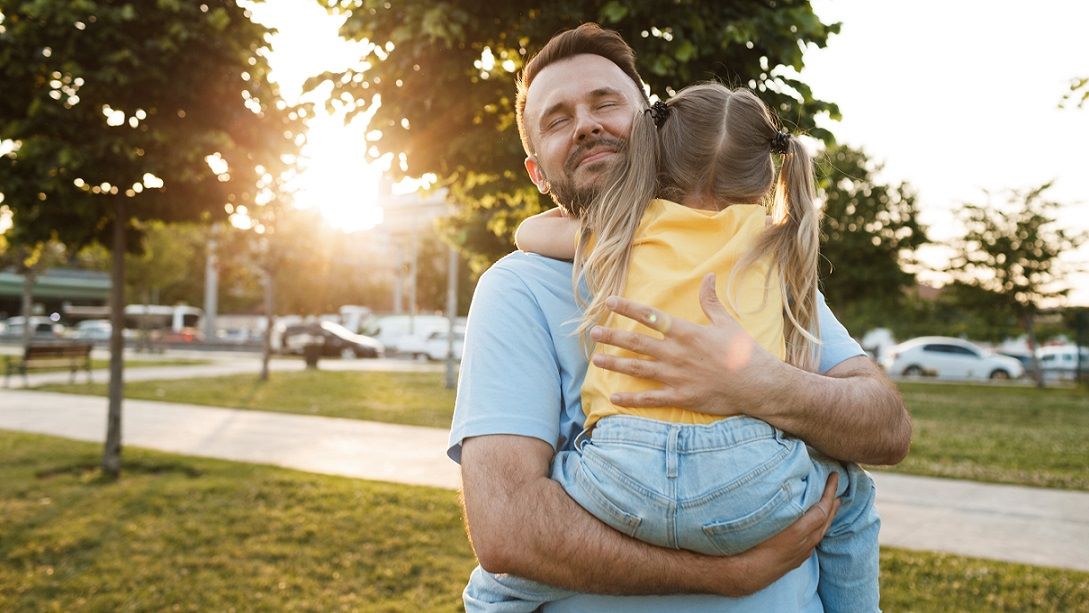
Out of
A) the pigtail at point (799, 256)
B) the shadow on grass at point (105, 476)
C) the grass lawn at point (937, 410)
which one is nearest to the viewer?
the pigtail at point (799, 256)

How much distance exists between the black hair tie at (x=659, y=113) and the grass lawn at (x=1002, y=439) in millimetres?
8484

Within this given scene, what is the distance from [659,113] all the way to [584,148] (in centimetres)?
42

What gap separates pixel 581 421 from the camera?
61.9 inches

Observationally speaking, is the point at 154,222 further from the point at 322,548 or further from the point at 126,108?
the point at 322,548

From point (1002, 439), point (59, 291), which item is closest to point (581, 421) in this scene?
point (1002, 439)

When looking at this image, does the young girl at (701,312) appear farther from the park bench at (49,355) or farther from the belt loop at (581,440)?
the park bench at (49,355)

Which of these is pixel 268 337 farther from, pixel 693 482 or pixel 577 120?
pixel 693 482

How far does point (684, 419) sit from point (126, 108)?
7.09 metres

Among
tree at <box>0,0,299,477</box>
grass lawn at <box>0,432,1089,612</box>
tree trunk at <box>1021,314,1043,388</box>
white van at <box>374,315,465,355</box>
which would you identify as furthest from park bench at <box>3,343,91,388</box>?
tree trunk at <box>1021,314,1043,388</box>

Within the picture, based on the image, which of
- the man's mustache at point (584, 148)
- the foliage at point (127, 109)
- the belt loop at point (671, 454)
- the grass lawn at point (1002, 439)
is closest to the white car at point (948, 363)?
the grass lawn at point (1002, 439)

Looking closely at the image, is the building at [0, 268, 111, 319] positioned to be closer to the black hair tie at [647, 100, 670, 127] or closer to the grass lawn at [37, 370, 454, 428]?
the grass lawn at [37, 370, 454, 428]

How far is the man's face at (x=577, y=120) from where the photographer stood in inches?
81.2

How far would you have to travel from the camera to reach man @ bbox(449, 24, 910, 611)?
4.58 feet

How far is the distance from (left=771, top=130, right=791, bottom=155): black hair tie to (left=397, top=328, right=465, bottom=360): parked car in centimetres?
3266
